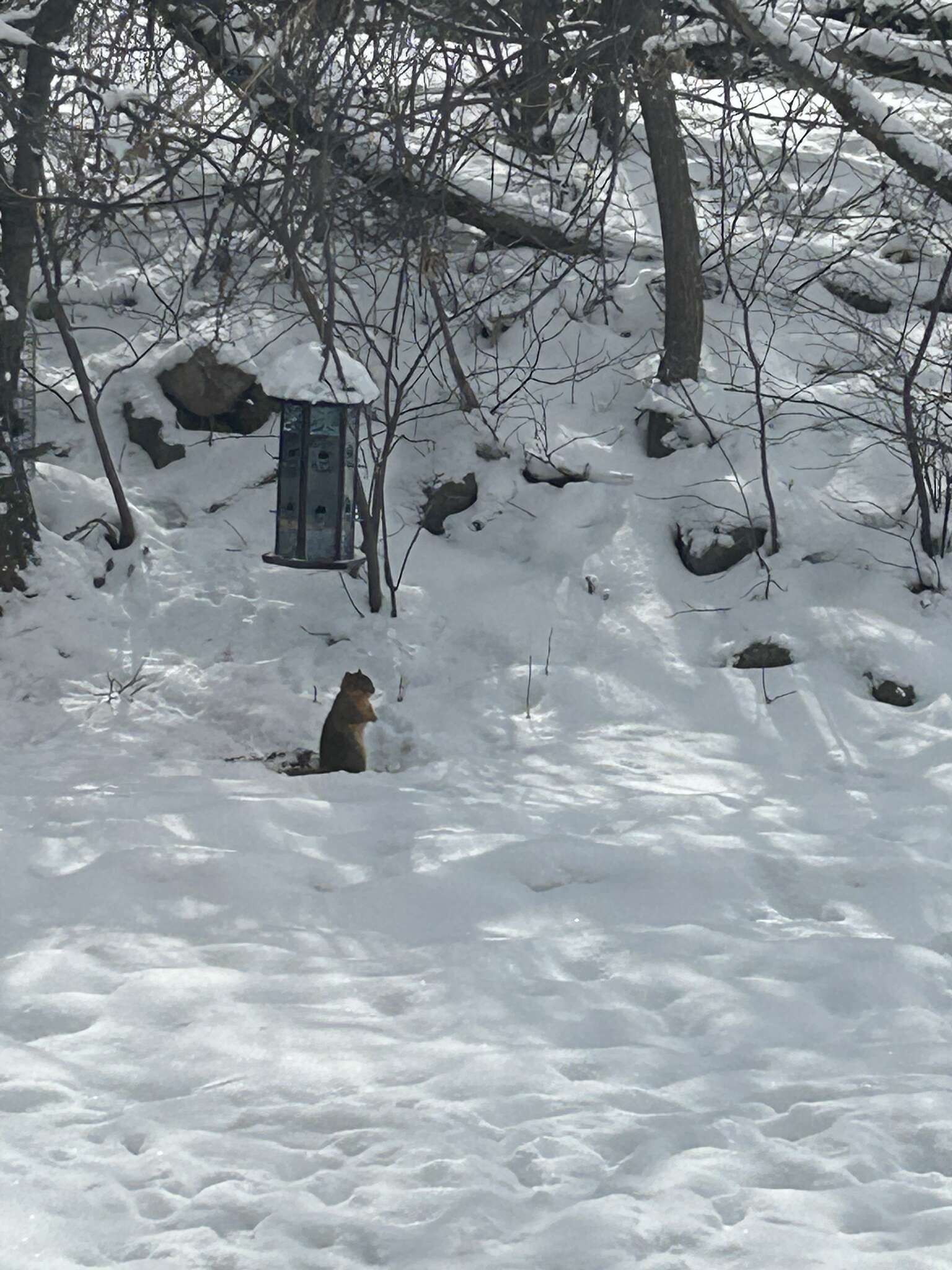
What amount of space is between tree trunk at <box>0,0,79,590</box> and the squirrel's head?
225cm

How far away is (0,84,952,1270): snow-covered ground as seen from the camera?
2.54 m

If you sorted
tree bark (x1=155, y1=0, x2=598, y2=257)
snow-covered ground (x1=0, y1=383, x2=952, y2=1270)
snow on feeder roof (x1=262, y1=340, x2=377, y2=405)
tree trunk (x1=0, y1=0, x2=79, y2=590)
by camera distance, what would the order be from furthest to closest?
tree trunk (x1=0, y1=0, x2=79, y2=590), snow on feeder roof (x1=262, y1=340, x2=377, y2=405), tree bark (x1=155, y1=0, x2=598, y2=257), snow-covered ground (x1=0, y1=383, x2=952, y2=1270)

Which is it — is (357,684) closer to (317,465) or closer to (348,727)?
(348,727)

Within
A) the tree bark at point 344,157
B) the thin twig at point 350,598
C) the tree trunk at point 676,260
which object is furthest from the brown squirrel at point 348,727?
the tree trunk at point 676,260

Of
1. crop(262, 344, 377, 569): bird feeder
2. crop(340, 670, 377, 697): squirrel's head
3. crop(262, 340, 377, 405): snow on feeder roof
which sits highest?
crop(262, 340, 377, 405): snow on feeder roof

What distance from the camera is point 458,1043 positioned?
312cm

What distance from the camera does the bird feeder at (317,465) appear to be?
519 cm

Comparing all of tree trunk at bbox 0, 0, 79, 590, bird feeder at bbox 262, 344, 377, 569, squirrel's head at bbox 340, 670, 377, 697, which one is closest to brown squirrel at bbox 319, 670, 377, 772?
squirrel's head at bbox 340, 670, 377, 697

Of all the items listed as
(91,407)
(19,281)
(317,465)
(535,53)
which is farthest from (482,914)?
(19,281)

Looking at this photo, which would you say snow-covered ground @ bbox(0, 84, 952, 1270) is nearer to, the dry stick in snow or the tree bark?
the dry stick in snow

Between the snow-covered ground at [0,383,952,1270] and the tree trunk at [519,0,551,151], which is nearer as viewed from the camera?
the snow-covered ground at [0,383,952,1270]

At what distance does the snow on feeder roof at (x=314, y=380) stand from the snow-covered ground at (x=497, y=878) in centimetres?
143

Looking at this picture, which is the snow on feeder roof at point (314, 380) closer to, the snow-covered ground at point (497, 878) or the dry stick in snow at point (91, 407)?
the snow-covered ground at point (497, 878)

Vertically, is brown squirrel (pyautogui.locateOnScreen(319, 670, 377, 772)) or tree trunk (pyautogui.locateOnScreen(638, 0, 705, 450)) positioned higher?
tree trunk (pyautogui.locateOnScreen(638, 0, 705, 450))
